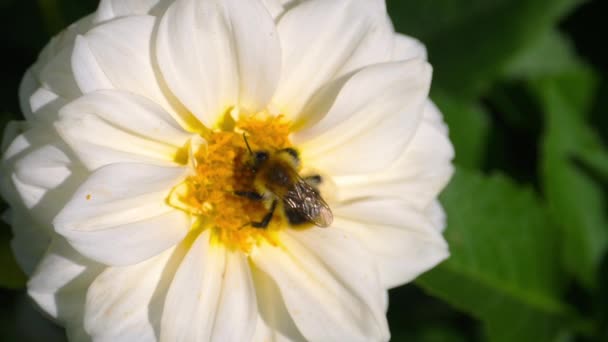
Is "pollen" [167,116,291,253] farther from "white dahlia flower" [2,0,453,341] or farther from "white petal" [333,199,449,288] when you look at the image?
"white petal" [333,199,449,288]

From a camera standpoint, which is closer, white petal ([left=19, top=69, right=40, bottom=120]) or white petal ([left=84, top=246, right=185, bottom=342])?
white petal ([left=84, top=246, right=185, bottom=342])

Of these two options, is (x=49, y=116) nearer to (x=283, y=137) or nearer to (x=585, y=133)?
(x=283, y=137)

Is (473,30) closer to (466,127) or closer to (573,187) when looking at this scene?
(466,127)

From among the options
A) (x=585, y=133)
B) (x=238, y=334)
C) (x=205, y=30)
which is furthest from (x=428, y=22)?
(x=238, y=334)

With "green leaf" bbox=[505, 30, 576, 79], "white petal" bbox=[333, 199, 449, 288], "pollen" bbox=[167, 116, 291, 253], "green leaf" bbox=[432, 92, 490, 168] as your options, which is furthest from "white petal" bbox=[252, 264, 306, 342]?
"green leaf" bbox=[505, 30, 576, 79]

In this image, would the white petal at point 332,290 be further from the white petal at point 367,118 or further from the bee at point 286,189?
the white petal at point 367,118

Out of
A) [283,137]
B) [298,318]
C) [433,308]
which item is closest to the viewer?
[298,318]

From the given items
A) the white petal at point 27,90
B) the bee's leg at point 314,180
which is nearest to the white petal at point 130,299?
the bee's leg at point 314,180
